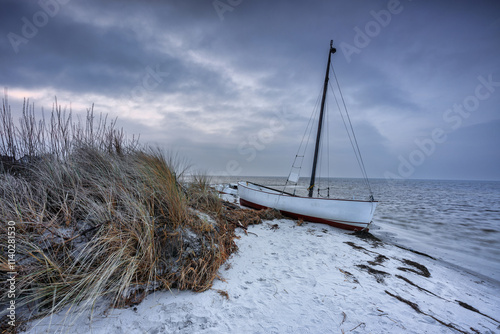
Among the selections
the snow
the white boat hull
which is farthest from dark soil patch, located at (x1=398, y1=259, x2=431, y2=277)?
the white boat hull

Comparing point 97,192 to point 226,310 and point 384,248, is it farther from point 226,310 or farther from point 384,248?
point 384,248

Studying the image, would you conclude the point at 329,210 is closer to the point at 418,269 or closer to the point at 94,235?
the point at 418,269

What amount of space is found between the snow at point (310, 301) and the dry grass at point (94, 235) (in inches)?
8.1

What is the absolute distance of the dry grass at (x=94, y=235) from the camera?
1.96 m

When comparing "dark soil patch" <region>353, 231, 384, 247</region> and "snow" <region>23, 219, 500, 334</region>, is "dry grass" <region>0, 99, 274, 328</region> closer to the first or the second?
"snow" <region>23, 219, 500, 334</region>

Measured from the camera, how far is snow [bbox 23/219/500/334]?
197cm

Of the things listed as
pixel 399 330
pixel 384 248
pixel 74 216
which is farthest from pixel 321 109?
pixel 74 216

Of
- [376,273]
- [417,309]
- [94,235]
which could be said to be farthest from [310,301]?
[94,235]

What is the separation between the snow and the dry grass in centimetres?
21

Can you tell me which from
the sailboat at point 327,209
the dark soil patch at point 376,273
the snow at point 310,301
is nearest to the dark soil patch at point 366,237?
the sailboat at point 327,209

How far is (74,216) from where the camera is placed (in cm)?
260

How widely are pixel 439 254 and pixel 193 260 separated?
24.4 feet

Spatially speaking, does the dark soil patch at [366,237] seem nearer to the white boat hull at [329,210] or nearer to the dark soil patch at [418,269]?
the white boat hull at [329,210]

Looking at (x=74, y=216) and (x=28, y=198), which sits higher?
(x=28, y=198)
